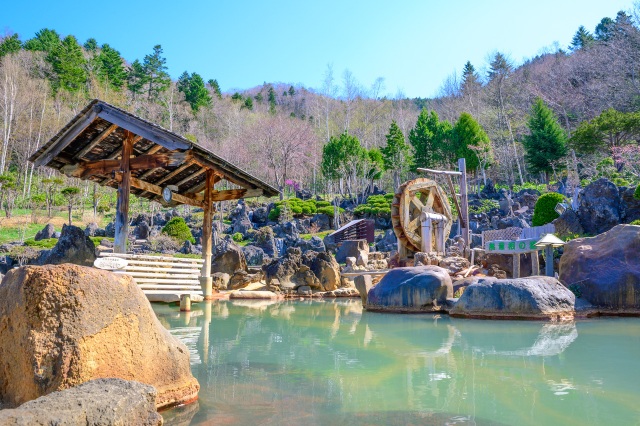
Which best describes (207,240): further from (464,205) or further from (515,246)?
(464,205)

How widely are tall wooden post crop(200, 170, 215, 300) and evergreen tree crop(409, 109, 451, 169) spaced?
2990 centimetres

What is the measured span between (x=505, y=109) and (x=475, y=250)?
29.3 m

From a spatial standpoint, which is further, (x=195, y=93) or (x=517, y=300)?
(x=195, y=93)

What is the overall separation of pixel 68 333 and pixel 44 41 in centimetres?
5148

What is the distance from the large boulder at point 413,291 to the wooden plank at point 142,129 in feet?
16.5

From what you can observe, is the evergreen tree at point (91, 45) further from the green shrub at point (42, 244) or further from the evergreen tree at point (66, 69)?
the green shrub at point (42, 244)

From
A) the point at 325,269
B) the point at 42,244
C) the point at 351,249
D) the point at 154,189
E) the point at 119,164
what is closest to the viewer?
the point at 119,164

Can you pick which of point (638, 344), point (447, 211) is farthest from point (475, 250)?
point (638, 344)

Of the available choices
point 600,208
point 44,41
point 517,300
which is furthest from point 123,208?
point 44,41

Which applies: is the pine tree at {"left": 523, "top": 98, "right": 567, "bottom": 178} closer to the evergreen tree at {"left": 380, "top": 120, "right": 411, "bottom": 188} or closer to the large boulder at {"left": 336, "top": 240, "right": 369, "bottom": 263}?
the evergreen tree at {"left": 380, "top": 120, "right": 411, "bottom": 188}

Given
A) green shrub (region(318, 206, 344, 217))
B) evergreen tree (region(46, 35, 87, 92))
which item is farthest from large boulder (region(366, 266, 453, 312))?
evergreen tree (region(46, 35, 87, 92))

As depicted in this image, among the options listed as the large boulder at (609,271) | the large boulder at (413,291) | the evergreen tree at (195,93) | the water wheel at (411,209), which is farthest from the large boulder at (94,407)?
the evergreen tree at (195,93)

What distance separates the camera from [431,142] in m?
39.5

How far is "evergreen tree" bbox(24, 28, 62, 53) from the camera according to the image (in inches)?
1694
